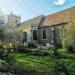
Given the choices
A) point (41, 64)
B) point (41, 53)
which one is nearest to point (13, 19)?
point (41, 53)

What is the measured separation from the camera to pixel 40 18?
44875 millimetres

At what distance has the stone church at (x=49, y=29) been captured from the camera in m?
36.4

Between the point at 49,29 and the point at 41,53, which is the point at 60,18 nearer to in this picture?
the point at 49,29

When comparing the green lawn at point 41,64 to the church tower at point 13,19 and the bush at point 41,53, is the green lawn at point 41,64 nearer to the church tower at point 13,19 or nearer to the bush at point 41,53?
the bush at point 41,53

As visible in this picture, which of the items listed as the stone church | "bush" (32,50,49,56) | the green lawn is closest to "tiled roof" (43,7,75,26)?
the stone church

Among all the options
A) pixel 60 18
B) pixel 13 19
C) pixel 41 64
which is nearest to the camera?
pixel 41 64

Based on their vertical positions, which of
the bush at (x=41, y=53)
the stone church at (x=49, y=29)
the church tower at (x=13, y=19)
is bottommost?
the bush at (x=41, y=53)

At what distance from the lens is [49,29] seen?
40.1 metres

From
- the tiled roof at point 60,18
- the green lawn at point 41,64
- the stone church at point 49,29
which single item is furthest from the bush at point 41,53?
the tiled roof at point 60,18

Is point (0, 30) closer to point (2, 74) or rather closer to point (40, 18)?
point (40, 18)

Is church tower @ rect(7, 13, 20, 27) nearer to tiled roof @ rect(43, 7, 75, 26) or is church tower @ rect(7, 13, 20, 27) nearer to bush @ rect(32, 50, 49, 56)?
tiled roof @ rect(43, 7, 75, 26)

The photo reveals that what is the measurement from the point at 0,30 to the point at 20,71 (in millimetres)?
27552

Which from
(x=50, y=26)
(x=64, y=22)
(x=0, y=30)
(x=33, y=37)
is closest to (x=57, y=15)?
(x=50, y=26)

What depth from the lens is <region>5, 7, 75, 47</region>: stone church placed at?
3638cm
